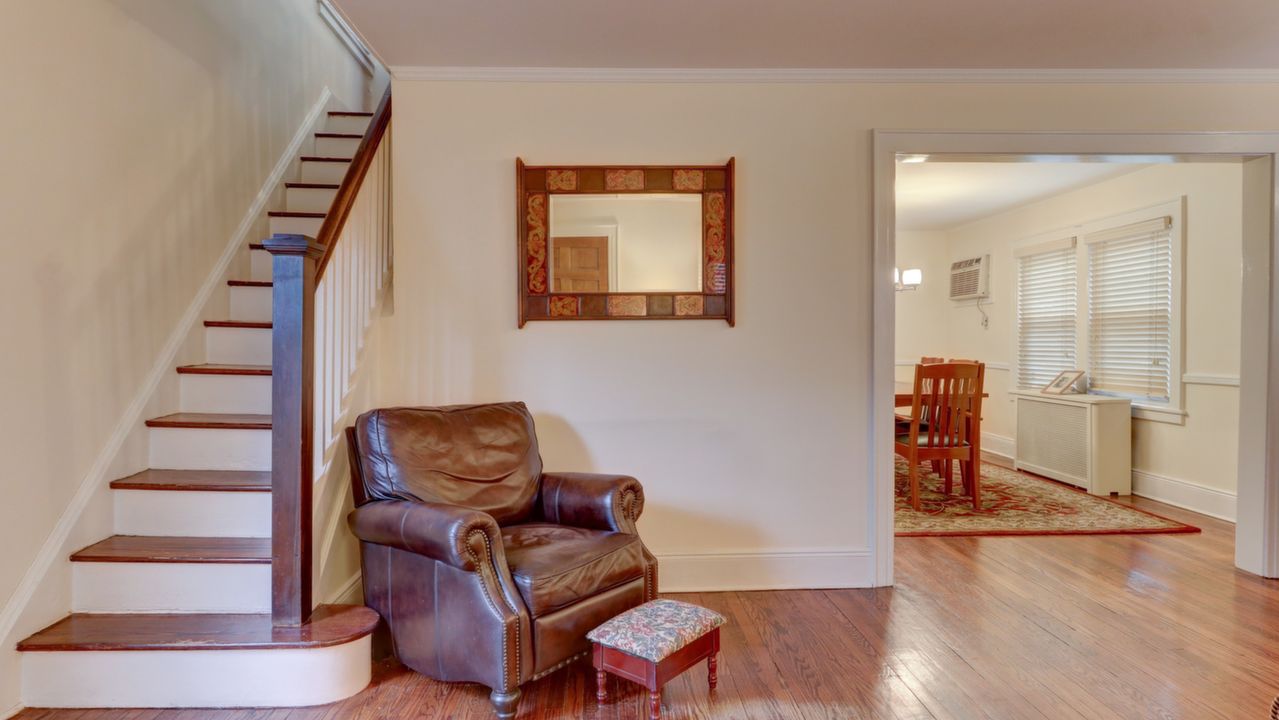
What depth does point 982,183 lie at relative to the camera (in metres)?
5.04

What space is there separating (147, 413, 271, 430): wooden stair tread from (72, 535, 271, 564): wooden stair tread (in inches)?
16.4

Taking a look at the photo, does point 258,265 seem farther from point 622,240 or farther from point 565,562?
point 565,562

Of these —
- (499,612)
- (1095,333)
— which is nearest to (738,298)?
(499,612)

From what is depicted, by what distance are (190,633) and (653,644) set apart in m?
1.47

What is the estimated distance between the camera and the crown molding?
294 centimetres

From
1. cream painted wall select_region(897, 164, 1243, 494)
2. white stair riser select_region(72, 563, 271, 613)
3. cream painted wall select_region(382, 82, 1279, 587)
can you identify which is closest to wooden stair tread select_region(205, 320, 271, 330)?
cream painted wall select_region(382, 82, 1279, 587)

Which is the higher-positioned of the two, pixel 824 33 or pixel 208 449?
pixel 824 33

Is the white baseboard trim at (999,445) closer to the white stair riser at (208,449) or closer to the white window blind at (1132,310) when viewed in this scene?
the white window blind at (1132,310)

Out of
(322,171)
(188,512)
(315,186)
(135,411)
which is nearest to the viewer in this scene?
(188,512)

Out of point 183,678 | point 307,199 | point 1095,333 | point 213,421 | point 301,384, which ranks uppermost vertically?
point 307,199

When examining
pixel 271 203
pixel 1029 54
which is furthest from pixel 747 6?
pixel 271 203

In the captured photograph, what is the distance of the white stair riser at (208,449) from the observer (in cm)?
245

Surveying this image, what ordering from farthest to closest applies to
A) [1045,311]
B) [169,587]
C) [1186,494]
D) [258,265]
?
[1045,311]
[1186,494]
[258,265]
[169,587]

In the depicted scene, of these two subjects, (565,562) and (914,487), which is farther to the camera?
(914,487)
